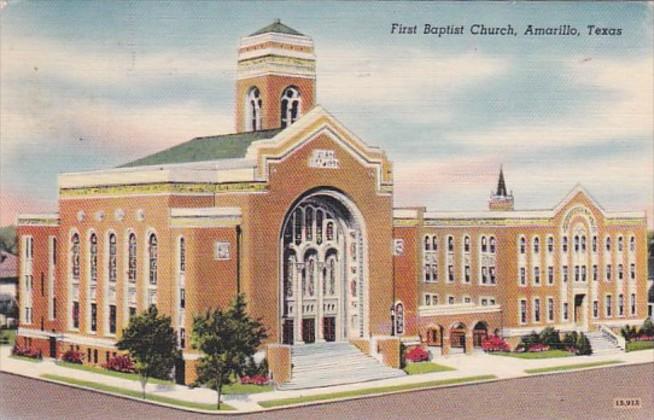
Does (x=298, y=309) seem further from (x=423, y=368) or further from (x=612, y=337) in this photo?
(x=612, y=337)

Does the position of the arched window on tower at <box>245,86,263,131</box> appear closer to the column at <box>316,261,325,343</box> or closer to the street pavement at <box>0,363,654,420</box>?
the column at <box>316,261,325,343</box>

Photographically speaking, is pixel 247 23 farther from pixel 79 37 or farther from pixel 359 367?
pixel 359 367

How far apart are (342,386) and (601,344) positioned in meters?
2.02

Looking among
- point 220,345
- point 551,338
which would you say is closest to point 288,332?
point 220,345

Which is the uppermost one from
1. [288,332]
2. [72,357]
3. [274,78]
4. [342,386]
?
[274,78]

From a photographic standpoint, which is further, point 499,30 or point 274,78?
point 499,30

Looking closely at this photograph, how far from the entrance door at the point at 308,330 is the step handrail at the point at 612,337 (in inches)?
84.2

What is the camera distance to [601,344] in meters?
8.30

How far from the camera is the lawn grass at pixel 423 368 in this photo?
25.1 ft

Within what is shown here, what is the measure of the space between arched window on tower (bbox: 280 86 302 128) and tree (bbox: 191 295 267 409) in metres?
1.19

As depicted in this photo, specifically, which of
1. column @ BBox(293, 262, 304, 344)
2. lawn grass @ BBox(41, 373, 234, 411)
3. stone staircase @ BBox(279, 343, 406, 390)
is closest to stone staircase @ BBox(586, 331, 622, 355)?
stone staircase @ BBox(279, 343, 406, 390)

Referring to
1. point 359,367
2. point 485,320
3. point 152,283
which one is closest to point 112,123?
point 152,283

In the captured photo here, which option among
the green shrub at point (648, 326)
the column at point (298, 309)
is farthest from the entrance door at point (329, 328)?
→ the green shrub at point (648, 326)

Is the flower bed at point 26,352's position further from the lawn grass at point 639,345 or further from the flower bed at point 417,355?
the lawn grass at point 639,345
